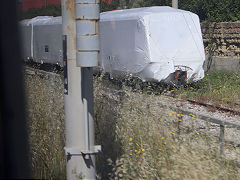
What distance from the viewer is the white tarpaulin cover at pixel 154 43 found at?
38.7 feet

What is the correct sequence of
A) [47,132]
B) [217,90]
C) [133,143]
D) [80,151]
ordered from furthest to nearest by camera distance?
[217,90] < [47,132] < [133,143] < [80,151]

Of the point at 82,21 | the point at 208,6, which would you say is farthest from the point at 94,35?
the point at 208,6

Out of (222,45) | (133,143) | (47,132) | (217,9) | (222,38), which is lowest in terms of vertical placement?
(133,143)

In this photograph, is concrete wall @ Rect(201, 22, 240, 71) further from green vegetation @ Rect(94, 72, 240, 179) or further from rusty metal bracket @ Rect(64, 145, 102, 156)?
rusty metal bracket @ Rect(64, 145, 102, 156)

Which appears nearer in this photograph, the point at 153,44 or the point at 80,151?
the point at 80,151

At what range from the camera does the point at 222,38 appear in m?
16.7

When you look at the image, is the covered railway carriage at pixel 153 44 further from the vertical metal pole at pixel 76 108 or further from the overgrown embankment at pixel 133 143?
the vertical metal pole at pixel 76 108

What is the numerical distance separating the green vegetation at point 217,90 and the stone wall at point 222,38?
225cm

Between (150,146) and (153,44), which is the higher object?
(153,44)

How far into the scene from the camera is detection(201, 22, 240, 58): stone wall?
52.4ft

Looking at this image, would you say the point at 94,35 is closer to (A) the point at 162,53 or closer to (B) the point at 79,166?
(B) the point at 79,166

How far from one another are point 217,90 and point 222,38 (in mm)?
5664

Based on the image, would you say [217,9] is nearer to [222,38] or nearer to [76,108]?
[222,38]

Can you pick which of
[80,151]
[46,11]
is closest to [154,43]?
[80,151]
